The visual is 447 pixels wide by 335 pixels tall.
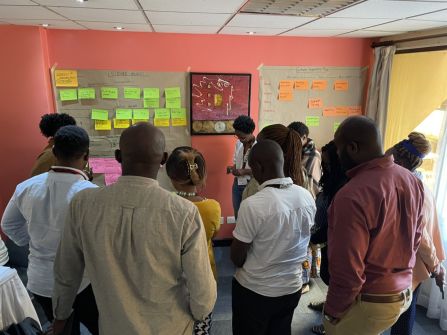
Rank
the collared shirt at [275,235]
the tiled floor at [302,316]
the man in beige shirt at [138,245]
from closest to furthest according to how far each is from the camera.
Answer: the man in beige shirt at [138,245] → the collared shirt at [275,235] → the tiled floor at [302,316]

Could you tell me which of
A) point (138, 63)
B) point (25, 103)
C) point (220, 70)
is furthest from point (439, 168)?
point (25, 103)

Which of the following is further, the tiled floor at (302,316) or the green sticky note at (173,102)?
the green sticky note at (173,102)

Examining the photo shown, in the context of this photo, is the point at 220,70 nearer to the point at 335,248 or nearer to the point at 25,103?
the point at 25,103

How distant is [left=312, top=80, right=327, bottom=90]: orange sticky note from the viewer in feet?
11.6

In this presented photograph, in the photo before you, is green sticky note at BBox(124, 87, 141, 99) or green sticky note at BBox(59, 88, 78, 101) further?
green sticky note at BBox(124, 87, 141, 99)

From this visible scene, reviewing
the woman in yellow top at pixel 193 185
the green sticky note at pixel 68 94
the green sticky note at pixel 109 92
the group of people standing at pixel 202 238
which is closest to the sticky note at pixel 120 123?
the green sticky note at pixel 109 92

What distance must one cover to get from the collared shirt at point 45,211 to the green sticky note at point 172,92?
1.98m

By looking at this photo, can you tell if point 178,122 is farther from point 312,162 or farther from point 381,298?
point 381,298

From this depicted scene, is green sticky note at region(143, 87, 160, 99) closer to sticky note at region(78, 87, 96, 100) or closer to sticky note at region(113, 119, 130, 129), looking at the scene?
sticky note at region(113, 119, 130, 129)

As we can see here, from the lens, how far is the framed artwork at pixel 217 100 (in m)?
3.34

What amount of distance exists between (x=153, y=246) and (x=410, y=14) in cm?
221

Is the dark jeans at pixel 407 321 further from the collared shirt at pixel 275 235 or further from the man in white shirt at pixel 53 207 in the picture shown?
the man in white shirt at pixel 53 207

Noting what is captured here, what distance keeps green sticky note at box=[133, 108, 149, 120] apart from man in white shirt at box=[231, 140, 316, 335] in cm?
211

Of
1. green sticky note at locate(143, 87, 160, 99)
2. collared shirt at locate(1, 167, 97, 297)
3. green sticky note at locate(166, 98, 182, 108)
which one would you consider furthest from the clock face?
collared shirt at locate(1, 167, 97, 297)
